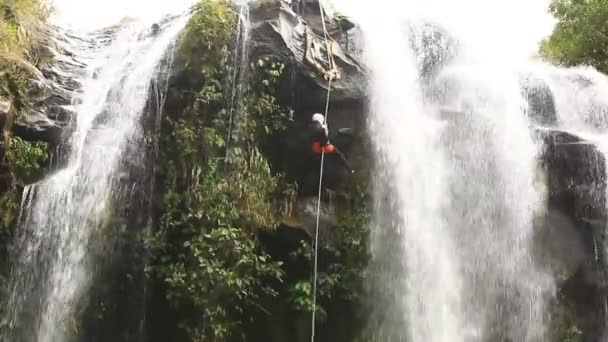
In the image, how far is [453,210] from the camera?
26.3 feet

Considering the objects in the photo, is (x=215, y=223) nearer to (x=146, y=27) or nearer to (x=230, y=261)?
(x=230, y=261)

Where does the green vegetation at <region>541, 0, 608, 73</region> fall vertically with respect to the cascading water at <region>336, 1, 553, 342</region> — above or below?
above

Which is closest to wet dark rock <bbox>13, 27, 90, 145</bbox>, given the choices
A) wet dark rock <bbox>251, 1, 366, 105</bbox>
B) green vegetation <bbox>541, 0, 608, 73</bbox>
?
wet dark rock <bbox>251, 1, 366, 105</bbox>

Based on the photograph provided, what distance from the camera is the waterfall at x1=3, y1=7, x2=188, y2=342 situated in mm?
6684

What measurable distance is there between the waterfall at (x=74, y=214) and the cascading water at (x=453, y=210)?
3410mm

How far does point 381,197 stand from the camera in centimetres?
805

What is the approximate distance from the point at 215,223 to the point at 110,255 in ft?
4.25

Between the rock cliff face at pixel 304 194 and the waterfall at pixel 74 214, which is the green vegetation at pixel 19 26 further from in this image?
the waterfall at pixel 74 214

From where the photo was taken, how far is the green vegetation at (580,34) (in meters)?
11.5

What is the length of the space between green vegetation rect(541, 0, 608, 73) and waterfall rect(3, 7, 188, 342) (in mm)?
8169

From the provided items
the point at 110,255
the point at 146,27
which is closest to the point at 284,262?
the point at 110,255

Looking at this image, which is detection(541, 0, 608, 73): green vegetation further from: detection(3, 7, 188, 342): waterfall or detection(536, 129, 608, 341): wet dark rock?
detection(3, 7, 188, 342): waterfall

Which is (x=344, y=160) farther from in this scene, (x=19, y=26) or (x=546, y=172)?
(x=19, y=26)

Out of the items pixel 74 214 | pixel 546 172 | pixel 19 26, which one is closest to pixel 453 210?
pixel 546 172
